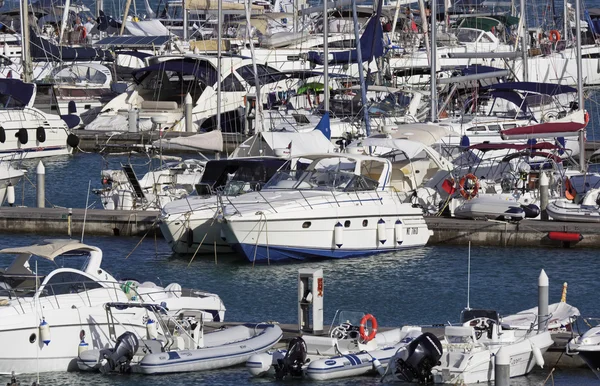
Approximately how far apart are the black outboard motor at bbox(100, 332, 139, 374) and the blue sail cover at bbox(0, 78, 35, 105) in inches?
1125

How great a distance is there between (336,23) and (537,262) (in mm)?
39022

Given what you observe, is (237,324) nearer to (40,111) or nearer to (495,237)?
(495,237)

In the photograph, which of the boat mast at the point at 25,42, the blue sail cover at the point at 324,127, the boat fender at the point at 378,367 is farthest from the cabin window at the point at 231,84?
the boat fender at the point at 378,367

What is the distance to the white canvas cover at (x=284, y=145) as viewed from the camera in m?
36.8

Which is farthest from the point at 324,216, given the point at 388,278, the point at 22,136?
the point at 22,136

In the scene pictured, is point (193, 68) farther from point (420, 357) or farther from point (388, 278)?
point (420, 357)

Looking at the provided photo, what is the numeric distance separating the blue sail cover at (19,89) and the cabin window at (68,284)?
90.5ft

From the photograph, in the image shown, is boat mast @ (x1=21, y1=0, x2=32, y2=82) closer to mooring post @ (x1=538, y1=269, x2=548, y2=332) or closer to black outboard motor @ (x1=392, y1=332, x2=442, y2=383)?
mooring post @ (x1=538, y1=269, x2=548, y2=332)

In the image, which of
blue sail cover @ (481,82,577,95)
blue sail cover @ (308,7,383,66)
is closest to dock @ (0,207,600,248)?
blue sail cover @ (481,82,577,95)

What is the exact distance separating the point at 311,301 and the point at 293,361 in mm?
1964

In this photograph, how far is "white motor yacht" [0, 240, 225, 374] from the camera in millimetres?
21703

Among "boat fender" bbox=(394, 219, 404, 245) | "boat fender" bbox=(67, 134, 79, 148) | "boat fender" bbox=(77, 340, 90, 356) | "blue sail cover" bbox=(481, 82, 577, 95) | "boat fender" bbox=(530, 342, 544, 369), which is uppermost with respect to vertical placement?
"blue sail cover" bbox=(481, 82, 577, 95)

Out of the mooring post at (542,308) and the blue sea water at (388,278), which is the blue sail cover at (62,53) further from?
the mooring post at (542,308)

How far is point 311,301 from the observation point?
930 inches
